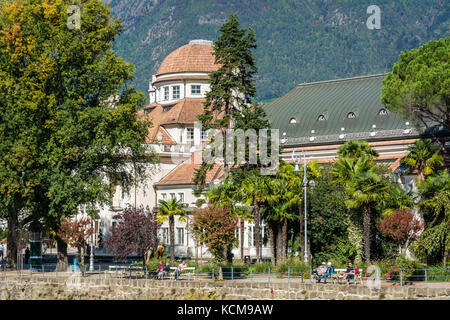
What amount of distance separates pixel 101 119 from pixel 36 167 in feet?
17.5

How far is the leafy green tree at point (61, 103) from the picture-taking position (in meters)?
51.2

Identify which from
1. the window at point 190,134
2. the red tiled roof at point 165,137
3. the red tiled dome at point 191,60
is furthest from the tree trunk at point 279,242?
the red tiled dome at point 191,60

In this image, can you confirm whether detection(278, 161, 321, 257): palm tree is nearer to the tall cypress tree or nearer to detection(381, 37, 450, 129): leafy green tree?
the tall cypress tree

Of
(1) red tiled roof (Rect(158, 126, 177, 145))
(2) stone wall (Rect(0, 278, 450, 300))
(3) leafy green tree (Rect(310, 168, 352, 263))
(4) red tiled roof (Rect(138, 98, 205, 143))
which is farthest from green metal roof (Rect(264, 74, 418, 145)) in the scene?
(2) stone wall (Rect(0, 278, 450, 300))

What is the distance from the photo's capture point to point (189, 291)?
4219cm

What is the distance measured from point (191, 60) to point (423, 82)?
48.5m

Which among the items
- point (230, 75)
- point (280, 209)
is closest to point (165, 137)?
point (230, 75)

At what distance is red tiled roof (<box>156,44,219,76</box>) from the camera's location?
101 meters

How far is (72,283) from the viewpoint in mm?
47281

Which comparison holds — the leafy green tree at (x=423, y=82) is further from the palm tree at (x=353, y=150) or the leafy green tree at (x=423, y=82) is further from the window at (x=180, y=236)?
the window at (x=180, y=236)

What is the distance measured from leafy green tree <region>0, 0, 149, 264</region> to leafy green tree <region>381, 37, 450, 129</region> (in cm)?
2035

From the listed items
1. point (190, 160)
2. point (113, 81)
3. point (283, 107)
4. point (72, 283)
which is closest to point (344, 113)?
point (283, 107)

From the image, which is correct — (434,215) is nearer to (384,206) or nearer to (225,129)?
(384,206)

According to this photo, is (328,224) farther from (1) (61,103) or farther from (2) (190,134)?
(2) (190,134)
